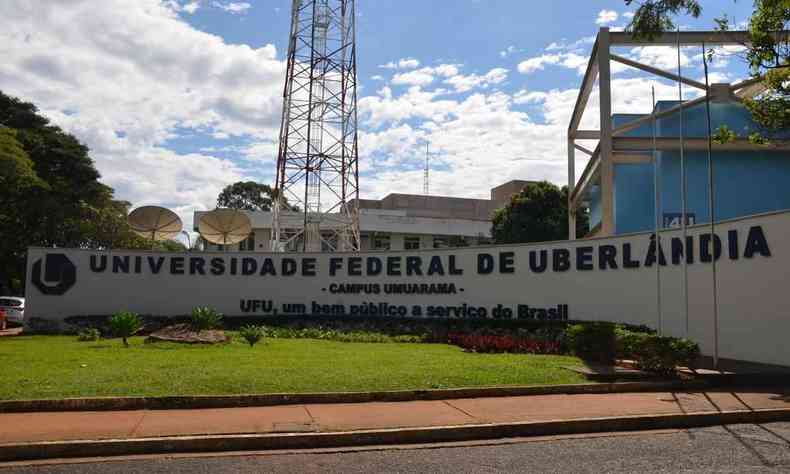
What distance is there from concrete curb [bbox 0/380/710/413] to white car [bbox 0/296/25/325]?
23.6 metres

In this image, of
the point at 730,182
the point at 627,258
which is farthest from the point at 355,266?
the point at 730,182

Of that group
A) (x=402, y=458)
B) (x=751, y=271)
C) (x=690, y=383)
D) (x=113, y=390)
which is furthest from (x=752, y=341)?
(x=113, y=390)

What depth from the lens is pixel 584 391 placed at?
11445 mm

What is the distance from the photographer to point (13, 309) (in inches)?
1194

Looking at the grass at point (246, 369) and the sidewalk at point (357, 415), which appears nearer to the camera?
the sidewalk at point (357, 415)

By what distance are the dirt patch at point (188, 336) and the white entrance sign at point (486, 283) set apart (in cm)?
585

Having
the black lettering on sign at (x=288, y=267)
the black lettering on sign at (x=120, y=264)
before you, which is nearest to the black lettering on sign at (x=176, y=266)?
the black lettering on sign at (x=120, y=264)

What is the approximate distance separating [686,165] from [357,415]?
71.0ft

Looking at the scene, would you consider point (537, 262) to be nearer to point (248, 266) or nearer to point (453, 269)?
point (453, 269)

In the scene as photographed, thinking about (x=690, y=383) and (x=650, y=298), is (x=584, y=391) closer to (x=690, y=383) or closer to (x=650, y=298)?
(x=690, y=383)

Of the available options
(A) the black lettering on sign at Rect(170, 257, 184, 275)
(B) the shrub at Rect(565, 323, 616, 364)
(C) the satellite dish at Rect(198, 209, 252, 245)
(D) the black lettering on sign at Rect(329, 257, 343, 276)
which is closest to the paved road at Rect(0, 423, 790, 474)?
(B) the shrub at Rect(565, 323, 616, 364)

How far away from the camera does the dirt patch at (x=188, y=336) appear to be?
17.6 meters

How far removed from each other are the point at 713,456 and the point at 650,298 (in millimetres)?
9861

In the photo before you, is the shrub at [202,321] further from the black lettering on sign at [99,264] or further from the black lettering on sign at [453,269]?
the black lettering on sign at [99,264]
